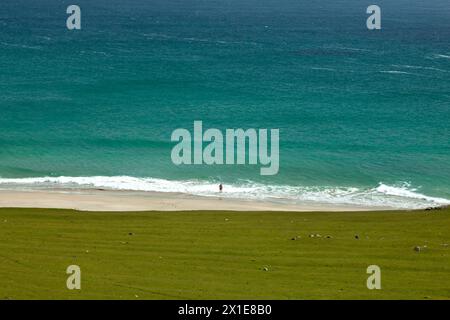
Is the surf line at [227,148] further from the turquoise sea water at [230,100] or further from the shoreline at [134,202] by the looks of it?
the shoreline at [134,202]

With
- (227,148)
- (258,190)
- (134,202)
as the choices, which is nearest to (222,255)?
(134,202)

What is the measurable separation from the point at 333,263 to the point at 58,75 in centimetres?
7003

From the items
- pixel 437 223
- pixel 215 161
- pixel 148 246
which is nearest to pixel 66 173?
pixel 215 161

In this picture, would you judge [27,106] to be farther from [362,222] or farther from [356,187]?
[362,222]

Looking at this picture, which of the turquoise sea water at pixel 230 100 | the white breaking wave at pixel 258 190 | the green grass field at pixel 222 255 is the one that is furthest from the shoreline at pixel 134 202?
the green grass field at pixel 222 255

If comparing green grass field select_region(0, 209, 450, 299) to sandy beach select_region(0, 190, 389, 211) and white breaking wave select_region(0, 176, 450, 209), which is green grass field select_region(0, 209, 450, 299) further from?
white breaking wave select_region(0, 176, 450, 209)

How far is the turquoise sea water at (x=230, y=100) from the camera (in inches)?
2685

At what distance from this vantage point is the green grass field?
112 feet

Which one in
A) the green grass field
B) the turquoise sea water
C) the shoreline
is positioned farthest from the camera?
the turquoise sea water

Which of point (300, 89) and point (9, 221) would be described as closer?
point (9, 221)

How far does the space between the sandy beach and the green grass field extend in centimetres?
812

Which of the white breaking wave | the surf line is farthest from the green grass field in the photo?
the surf line

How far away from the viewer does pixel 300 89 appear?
9794 centimetres

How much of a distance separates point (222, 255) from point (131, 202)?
21898 millimetres
